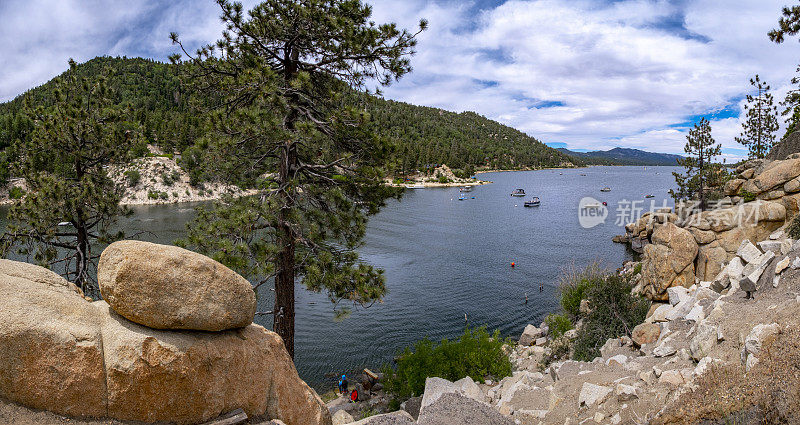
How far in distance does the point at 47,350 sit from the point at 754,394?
9360mm

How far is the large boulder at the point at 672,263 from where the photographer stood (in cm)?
1588

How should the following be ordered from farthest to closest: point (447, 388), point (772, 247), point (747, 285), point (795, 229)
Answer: point (795, 229) → point (772, 247) → point (447, 388) → point (747, 285)

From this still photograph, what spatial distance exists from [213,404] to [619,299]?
15690mm

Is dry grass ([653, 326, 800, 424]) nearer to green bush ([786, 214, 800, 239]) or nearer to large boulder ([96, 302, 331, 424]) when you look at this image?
large boulder ([96, 302, 331, 424])

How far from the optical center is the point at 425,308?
2700cm

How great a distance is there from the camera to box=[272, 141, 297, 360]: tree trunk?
1174 centimetres

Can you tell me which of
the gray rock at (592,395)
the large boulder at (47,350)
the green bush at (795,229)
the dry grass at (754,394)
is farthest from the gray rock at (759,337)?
the large boulder at (47,350)

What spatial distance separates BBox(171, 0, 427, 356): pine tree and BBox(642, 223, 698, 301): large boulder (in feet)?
37.8

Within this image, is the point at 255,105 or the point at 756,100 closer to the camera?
the point at 255,105

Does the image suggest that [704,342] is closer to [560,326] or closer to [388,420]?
[388,420]

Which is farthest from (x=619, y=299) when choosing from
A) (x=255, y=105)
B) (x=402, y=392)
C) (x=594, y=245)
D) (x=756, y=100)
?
(x=756, y=100)

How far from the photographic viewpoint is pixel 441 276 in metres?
33.7

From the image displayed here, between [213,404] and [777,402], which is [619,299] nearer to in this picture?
[777,402]

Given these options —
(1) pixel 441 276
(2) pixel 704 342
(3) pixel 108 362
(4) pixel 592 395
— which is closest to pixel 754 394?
(4) pixel 592 395
